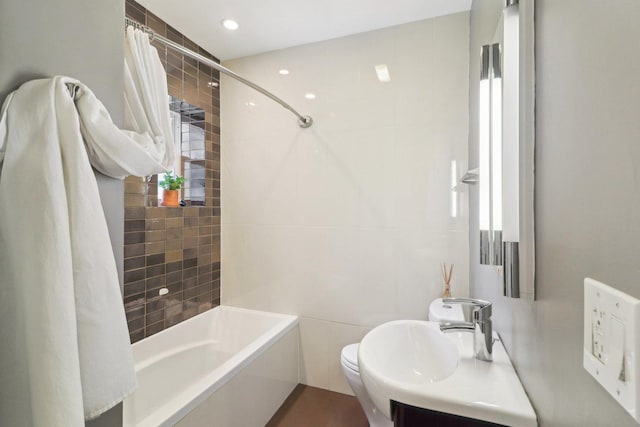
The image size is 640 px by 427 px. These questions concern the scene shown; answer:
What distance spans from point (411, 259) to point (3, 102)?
1926 millimetres

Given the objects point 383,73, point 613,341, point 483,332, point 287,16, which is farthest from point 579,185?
point 287,16

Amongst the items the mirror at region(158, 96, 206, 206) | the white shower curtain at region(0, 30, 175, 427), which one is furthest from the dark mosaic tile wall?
the white shower curtain at region(0, 30, 175, 427)

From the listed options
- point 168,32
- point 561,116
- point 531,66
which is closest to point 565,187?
point 561,116

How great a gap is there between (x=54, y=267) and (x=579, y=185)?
102cm

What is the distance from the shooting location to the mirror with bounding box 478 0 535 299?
2.23 ft

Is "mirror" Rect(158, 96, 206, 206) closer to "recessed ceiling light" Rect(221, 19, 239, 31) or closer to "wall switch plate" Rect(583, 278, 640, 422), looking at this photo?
"recessed ceiling light" Rect(221, 19, 239, 31)

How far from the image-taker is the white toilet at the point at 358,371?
1.51m

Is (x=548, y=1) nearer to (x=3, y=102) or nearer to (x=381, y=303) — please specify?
(x=3, y=102)

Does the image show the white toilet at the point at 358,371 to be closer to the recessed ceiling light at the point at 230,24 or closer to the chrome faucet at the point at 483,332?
the chrome faucet at the point at 483,332

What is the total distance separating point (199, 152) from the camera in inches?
91.0

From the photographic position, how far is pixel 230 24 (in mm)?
1980

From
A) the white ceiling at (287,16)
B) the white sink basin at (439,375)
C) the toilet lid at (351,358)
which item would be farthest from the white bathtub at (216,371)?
the white ceiling at (287,16)

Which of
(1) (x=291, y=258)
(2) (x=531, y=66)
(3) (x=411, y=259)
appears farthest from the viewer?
(1) (x=291, y=258)

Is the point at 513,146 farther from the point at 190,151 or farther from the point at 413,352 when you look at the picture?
the point at 190,151
